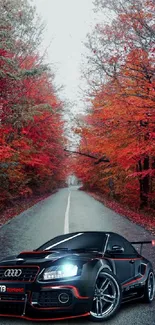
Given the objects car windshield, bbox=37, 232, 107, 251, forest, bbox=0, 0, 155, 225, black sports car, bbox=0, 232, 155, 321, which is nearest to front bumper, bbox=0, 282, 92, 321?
black sports car, bbox=0, 232, 155, 321

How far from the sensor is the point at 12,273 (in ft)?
20.6

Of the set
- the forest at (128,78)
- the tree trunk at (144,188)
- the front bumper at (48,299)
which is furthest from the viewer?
the tree trunk at (144,188)

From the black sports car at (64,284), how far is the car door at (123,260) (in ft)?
0.05

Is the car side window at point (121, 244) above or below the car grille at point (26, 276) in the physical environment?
above

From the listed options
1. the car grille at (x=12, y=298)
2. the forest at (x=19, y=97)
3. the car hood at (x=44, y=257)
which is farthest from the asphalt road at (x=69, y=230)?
the forest at (x=19, y=97)

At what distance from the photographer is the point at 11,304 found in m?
6.12

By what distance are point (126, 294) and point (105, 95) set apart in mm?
17464

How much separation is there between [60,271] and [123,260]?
1390mm

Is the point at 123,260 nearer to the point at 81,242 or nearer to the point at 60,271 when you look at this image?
the point at 81,242

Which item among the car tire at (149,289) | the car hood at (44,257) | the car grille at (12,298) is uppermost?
the car hood at (44,257)

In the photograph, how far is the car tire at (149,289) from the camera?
24.5 ft

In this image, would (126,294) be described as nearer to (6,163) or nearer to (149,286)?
(149,286)

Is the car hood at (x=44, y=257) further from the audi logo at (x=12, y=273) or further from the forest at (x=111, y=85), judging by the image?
the forest at (x=111, y=85)

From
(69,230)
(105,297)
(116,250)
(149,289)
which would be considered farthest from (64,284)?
(69,230)
